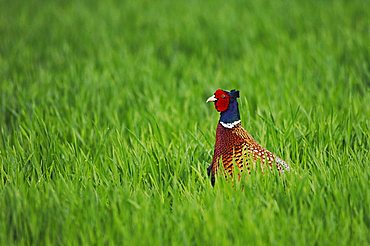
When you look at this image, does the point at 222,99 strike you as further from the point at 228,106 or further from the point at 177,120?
the point at 177,120

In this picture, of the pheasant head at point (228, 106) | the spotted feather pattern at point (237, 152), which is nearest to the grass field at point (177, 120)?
the spotted feather pattern at point (237, 152)

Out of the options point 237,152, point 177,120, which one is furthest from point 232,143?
point 177,120

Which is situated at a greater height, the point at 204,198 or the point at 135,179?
the point at 135,179

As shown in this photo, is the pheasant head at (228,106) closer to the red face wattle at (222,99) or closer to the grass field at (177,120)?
the red face wattle at (222,99)

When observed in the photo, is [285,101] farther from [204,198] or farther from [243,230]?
[243,230]

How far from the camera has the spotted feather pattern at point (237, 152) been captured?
113 inches

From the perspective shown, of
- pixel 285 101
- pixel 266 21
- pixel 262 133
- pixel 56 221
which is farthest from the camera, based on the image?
pixel 266 21

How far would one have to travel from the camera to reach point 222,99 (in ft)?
9.56

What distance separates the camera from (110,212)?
110 inches

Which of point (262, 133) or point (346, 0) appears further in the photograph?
point (346, 0)

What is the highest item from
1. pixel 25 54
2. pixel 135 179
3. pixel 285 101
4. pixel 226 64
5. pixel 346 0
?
pixel 346 0

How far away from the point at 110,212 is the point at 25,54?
157 inches

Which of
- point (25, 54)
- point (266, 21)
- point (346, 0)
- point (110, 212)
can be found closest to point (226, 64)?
point (266, 21)

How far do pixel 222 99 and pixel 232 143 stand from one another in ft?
0.78
